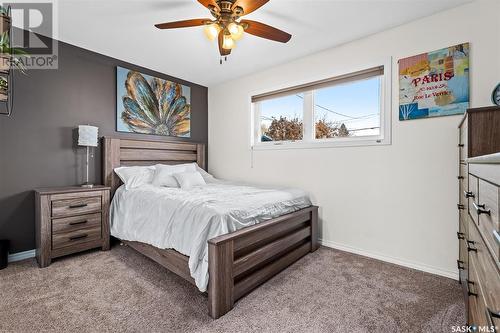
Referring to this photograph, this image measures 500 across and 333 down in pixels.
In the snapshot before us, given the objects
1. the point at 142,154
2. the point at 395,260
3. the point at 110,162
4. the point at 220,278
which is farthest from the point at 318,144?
the point at 110,162

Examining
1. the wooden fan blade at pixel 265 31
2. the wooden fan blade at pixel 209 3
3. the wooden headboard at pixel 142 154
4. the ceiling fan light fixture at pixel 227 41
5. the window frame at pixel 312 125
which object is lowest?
the wooden headboard at pixel 142 154

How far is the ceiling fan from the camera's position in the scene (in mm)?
1724

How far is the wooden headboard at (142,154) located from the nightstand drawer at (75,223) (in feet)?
1.50

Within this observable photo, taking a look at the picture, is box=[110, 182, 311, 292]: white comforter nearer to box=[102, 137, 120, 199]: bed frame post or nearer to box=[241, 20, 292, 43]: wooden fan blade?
box=[102, 137, 120, 199]: bed frame post

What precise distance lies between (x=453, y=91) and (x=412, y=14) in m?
0.83

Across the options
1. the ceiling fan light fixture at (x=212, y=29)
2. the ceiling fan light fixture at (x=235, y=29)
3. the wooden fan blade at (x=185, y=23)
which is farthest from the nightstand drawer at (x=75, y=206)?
the ceiling fan light fixture at (x=235, y=29)

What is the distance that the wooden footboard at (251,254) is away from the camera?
1.64 meters

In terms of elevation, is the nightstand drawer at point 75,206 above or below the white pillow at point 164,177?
below

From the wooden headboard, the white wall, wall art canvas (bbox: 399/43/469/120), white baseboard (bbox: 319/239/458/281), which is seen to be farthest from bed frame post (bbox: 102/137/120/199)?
wall art canvas (bbox: 399/43/469/120)

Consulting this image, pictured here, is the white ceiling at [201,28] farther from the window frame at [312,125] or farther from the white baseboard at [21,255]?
the white baseboard at [21,255]

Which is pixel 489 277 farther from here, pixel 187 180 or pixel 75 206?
pixel 75 206

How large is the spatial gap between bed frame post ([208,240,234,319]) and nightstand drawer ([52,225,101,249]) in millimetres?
1891

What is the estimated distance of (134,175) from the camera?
3102mm

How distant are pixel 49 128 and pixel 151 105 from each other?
4.28 ft
